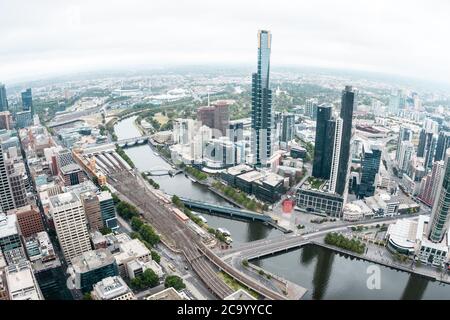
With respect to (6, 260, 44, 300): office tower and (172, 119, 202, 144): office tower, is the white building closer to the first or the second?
(6, 260, 44, 300): office tower

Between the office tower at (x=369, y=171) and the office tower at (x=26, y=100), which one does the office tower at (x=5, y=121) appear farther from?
the office tower at (x=369, y=171)

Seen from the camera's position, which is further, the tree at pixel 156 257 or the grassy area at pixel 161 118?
the grassy area at pixel 161 118

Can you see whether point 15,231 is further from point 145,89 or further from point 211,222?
point 145,89

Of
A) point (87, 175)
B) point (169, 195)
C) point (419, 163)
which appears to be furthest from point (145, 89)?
point (419, 163)

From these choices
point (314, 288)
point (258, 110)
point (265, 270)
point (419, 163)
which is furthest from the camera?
point (258, 110)

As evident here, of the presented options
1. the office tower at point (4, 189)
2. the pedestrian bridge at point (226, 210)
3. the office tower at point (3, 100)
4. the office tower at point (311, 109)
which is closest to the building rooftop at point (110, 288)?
the pedestrian bridge at point (226, 210)

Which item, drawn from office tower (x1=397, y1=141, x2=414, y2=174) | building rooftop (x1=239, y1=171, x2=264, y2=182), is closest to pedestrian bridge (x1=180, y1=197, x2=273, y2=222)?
building rooftop (x1=239, y1=171, x2=264, y2=182)
